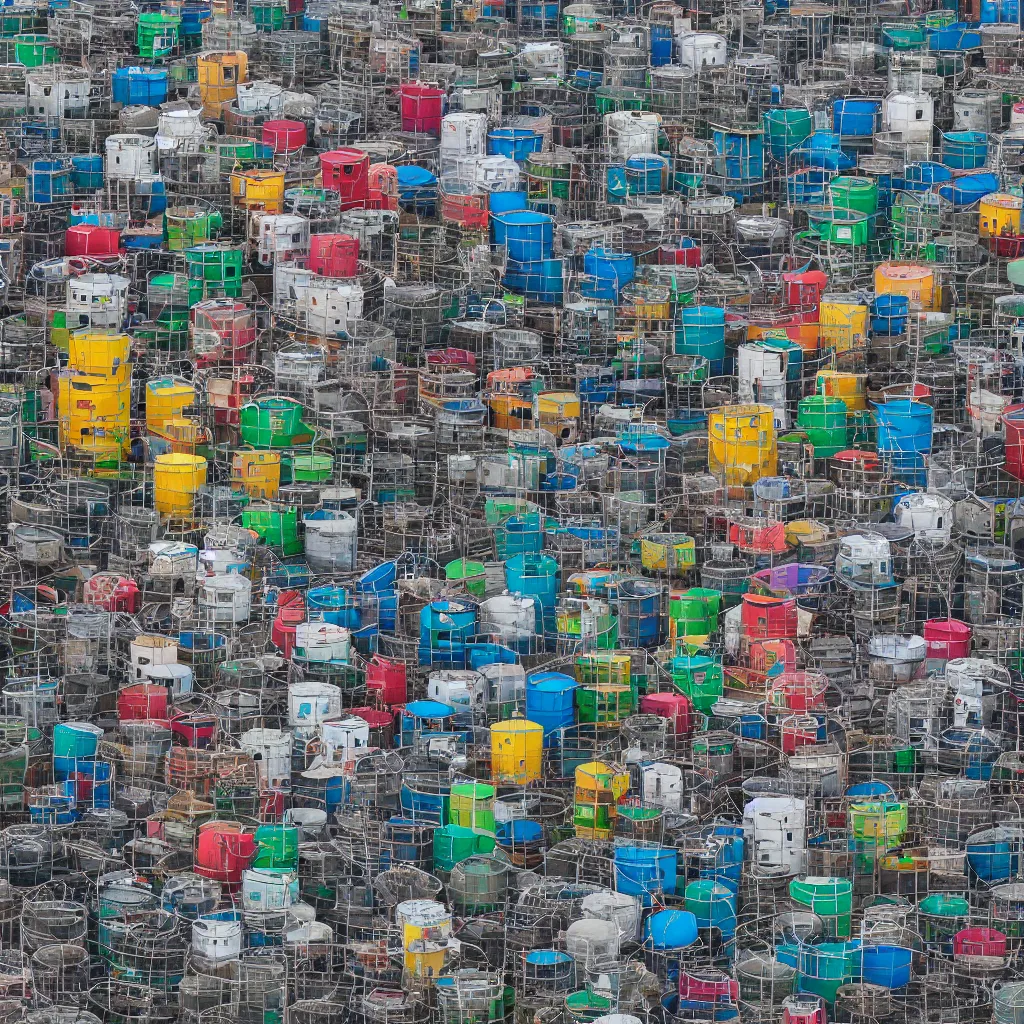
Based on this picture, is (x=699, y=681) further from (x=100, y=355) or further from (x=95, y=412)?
(x=100, y=355)

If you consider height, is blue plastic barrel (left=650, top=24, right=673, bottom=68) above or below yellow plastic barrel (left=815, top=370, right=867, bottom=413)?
above

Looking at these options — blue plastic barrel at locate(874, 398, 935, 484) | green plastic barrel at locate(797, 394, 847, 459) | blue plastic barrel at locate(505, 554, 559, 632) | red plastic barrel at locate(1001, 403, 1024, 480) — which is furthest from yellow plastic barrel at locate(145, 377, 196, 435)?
red plastic barrel at locate(1001, 403, 1024, 480)

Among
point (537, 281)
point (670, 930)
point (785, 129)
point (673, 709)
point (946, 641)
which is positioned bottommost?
point (670, 930)

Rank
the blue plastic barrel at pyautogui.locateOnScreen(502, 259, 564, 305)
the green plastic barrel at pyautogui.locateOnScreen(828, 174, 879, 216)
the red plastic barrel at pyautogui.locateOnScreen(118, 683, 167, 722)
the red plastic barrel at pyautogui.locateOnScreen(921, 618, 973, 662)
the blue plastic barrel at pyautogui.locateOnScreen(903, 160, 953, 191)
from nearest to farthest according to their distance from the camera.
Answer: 1. the red plastic barrel at pyautogui.locateOnScreen(118, 683, 167, 722)
2. the red plastic barrel at pyautogui.locateOnScreen(921, 618, 973, 662)
3. the blue plastic barrel at pyautogui.locateOnScreen(502, 259, 564, 305)
4. the green plastic barrel at pyautogui.locateOnScreen(828, 174, 879, 216)
5. the blue plastic barrel at pyautogui.locateOnScreen(903, 160, 953, 191)

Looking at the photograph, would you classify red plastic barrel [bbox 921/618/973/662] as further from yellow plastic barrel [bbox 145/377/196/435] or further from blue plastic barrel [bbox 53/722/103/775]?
yellow plastic barrel [bbox 145/377/196/435]

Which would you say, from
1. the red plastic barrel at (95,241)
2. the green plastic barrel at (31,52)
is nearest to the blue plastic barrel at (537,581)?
the red plastic barrel at (95,241)

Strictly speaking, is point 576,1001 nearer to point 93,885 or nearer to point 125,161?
point 93,885

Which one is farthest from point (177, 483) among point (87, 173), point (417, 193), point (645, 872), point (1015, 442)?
point (645, 872)
